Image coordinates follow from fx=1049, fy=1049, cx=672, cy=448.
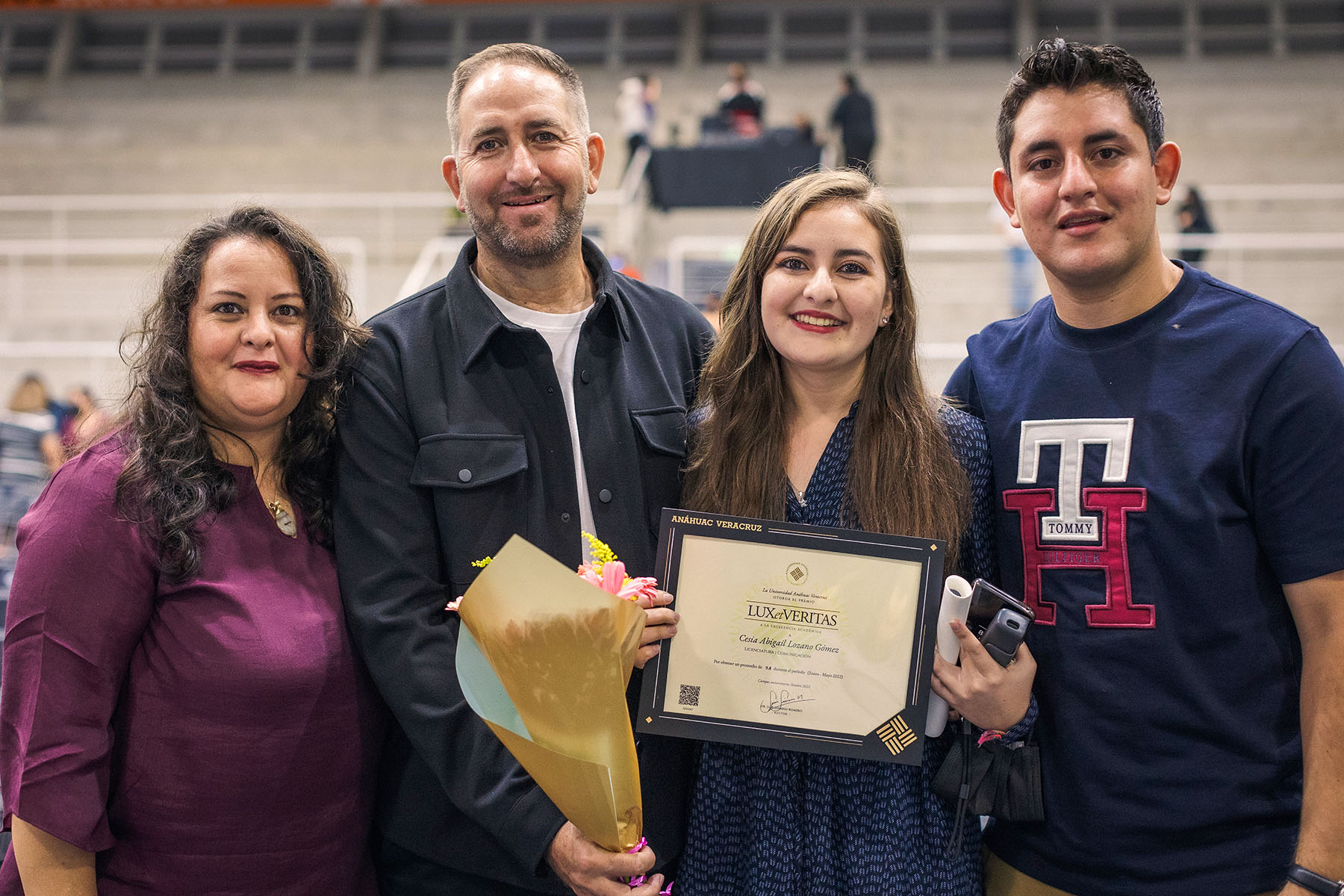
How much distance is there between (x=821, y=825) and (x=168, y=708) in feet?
3.89

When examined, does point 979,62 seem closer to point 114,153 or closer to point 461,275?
point 114,153

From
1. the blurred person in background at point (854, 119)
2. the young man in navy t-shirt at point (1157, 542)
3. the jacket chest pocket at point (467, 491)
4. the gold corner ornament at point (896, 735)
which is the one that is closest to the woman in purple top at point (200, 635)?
the jacket chest pocket at point (467, 491)

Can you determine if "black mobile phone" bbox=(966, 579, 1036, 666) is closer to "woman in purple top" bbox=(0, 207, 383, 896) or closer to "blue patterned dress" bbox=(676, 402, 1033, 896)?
"blue patterned dress" bbox=(676, 402, 1033, 896)

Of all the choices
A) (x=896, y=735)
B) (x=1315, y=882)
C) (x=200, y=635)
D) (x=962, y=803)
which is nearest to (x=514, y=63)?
(x=200, y=635)

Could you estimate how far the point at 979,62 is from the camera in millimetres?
14008

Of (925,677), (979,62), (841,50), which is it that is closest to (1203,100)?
(979,62)

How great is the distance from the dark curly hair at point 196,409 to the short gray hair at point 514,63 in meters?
0.45

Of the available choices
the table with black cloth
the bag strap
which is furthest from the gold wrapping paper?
the table with black cloth

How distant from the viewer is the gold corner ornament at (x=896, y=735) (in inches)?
72.2

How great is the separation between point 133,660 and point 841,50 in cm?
1414

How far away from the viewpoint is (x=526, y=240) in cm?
222

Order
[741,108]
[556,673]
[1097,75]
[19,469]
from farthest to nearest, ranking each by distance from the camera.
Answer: [741,108]
[19,469]
[1097,75]
[556,673]

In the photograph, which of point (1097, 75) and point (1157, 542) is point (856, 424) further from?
point (1097, 75)

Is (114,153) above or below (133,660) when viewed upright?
above
